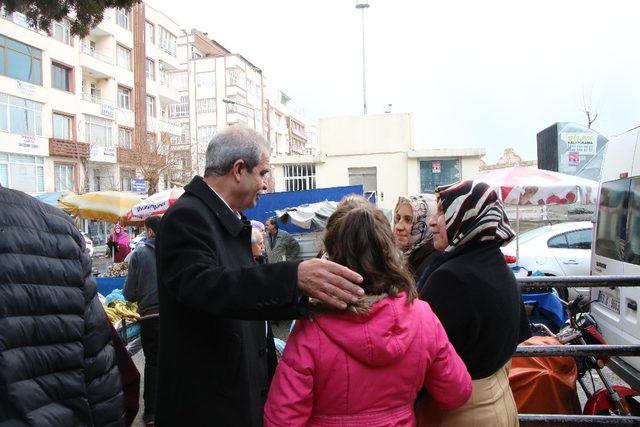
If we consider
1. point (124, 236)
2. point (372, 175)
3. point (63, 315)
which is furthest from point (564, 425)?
point (372, 175)

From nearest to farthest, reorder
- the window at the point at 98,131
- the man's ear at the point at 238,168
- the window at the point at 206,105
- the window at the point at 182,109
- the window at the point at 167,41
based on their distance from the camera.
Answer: the man's ear at the point at 238,168 → the window at the point at 98,131 → the window at the point at 167,41 → the window at the point at 206,105 → the window at the point at 182,109

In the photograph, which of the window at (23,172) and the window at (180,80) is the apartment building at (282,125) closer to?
the window at (180,80)

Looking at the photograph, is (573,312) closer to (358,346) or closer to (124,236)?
(358,346)

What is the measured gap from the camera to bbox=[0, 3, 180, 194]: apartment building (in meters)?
30.7

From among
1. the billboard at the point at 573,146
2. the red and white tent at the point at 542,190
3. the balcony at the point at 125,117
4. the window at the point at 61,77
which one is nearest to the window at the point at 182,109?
the balcony at the point at 125,117

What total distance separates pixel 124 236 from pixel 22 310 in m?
16.6

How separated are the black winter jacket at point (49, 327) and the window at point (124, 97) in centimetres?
4299

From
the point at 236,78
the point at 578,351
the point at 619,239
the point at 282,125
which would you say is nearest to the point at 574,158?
the point at 619,239

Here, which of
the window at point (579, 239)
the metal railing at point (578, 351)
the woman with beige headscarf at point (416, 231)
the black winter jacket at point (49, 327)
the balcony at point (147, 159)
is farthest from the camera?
the balcony at point (147, 159)

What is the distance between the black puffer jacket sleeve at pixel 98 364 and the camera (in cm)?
164

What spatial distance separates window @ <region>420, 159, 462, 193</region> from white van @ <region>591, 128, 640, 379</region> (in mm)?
26341

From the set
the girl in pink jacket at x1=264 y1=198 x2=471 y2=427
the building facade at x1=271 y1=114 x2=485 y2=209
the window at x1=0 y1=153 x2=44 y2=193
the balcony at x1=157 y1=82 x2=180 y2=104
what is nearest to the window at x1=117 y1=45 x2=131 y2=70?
the balcony at x1=157 y1=82 x2=180 y2=104

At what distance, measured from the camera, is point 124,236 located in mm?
17016

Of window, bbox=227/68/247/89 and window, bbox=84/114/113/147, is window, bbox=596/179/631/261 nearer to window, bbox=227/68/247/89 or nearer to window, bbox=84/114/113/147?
window, bbox=84/114/113/147
